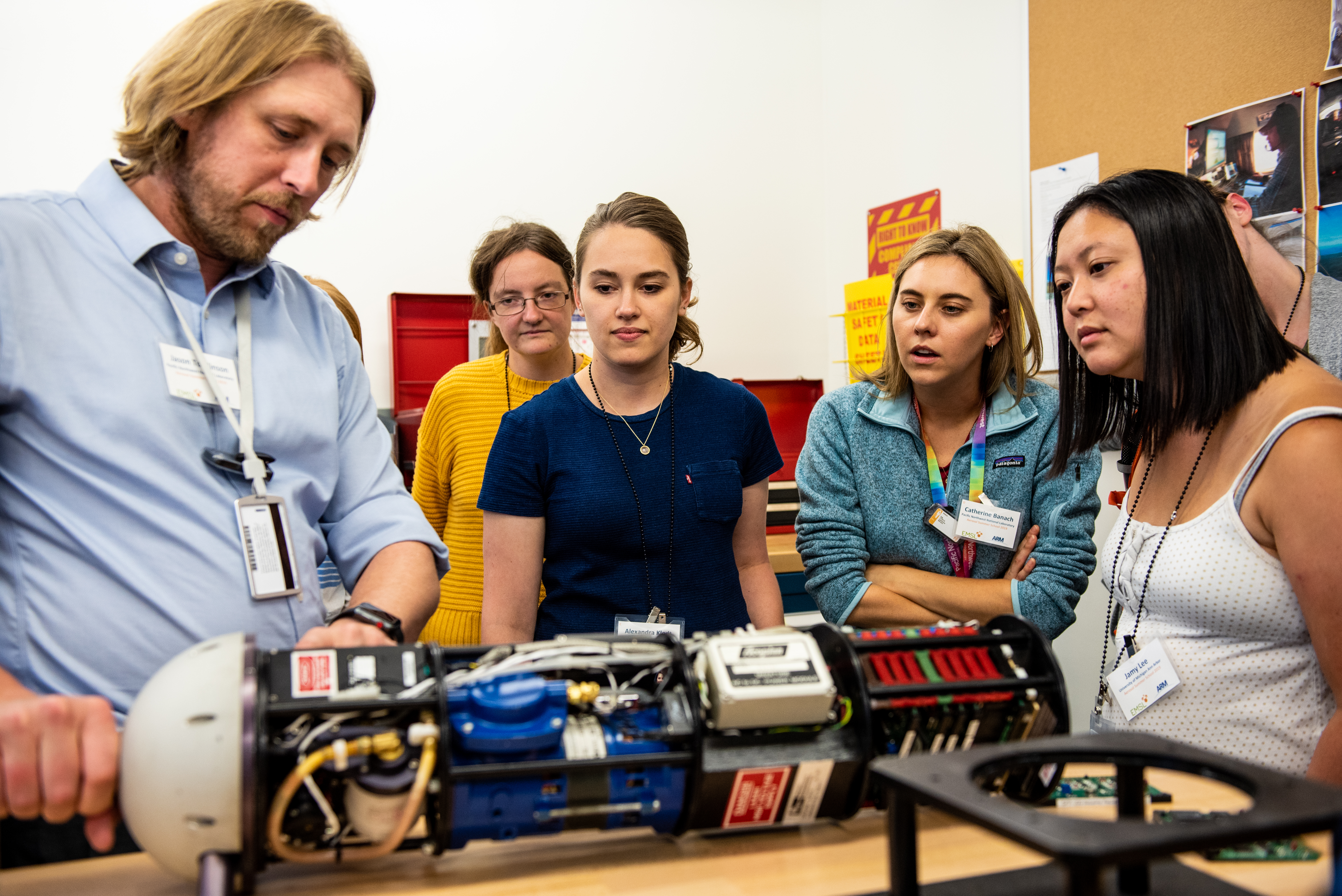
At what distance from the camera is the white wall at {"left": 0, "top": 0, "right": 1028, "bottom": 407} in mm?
3148

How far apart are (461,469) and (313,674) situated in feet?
4.78

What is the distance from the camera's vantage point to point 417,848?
35.1 inches

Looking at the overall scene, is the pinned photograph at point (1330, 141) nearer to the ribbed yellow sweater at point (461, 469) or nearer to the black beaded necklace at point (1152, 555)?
the black beaded necklace at point (1152, 555)

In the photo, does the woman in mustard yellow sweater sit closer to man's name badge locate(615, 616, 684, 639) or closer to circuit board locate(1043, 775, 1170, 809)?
man's name badge locate(615, 616, 684, 639)

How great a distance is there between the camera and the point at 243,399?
1.19 m

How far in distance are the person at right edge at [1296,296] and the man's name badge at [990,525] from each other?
81 centimetres

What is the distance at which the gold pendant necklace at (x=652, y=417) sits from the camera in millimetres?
1680

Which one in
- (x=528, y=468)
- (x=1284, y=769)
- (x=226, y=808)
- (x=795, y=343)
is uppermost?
(x=795, y=343)

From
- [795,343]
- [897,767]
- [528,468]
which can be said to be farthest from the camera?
[795,343]

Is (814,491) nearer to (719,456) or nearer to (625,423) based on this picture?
(719,456)

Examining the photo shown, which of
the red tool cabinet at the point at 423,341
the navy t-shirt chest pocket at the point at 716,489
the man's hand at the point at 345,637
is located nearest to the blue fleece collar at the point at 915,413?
the navy t-shirt chest pocket at the point at 716,489

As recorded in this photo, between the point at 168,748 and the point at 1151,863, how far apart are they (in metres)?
0.86

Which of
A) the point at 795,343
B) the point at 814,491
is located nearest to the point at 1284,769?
the point at 814,491

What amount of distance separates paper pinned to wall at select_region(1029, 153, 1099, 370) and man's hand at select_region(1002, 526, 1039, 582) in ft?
4.11
